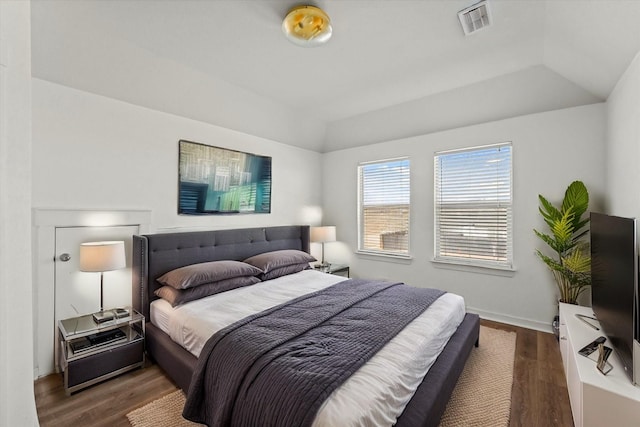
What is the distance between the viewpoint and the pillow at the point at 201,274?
2.54 m

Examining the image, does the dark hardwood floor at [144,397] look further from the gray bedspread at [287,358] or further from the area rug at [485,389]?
the gray bedspread at [287,358]

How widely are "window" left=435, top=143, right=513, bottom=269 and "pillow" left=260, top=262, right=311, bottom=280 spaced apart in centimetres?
185

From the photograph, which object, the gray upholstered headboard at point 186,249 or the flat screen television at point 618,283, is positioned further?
the gray upholstered headboard at point 186,249

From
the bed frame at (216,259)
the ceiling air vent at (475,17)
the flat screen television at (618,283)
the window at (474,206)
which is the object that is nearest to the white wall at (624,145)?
Answer: the flat screen television at (618,283)

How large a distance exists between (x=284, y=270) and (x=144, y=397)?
5.68 feet

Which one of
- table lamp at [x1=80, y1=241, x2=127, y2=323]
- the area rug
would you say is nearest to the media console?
the area rug

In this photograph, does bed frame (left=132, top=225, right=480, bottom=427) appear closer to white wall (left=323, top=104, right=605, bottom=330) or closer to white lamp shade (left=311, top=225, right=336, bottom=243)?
white lamp shade (left=311, top=225, right=336, bottom=243)

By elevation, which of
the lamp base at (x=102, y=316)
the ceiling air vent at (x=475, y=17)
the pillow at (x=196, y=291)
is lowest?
the lamp base at (x=102, y=316)

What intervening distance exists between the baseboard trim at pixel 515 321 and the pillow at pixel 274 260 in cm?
231

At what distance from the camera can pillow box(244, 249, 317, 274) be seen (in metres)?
3.25

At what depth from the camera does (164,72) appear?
2670 millimetres

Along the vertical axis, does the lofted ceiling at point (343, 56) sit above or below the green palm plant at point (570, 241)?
above

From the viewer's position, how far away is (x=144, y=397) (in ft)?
6.74

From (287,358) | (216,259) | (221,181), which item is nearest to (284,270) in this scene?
(216,259)
